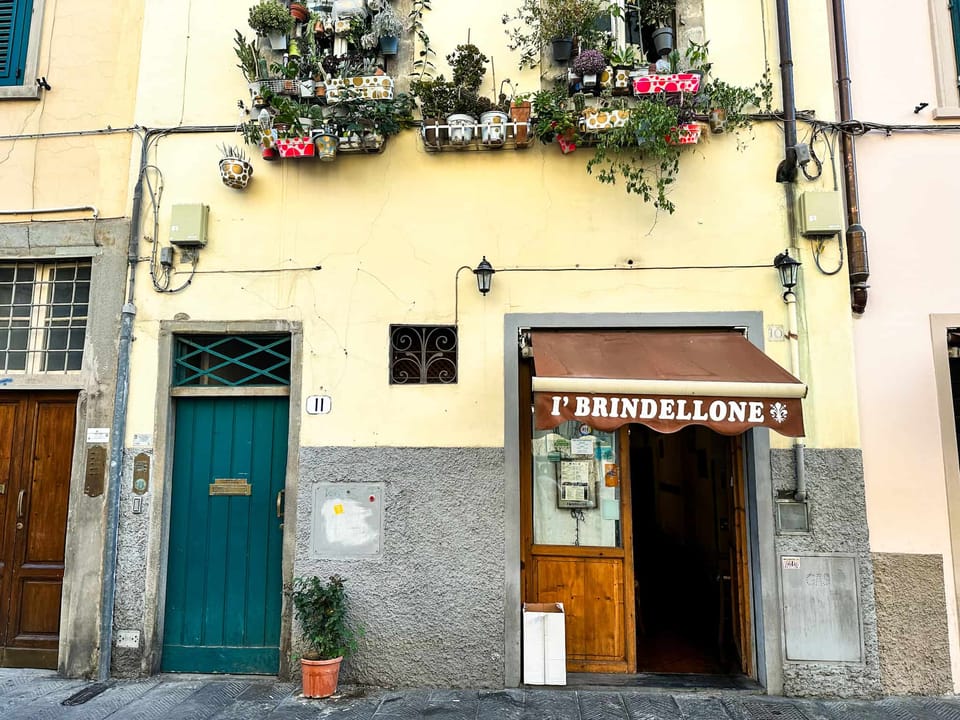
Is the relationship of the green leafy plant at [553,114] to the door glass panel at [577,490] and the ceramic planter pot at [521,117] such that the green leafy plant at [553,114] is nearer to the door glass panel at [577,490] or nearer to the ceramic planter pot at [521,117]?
the ceramic planter pot at [521,117]

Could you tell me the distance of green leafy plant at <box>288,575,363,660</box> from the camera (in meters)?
5.03

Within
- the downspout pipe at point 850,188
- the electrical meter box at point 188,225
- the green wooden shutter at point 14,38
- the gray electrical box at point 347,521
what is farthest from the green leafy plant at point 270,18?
the downspout pipe at point 850,188

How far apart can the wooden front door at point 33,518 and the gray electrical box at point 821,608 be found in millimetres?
6396

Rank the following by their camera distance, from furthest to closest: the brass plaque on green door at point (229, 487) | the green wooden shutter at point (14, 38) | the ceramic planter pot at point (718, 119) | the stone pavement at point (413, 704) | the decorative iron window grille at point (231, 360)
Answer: the green wooden shutter at point (14, 38), the decorative iron window grille at point (231, 360), the brass plaque on green door at point (229, 487), the ceramic planter pot at point (718, 119), the stone pavement at point (413, 704)

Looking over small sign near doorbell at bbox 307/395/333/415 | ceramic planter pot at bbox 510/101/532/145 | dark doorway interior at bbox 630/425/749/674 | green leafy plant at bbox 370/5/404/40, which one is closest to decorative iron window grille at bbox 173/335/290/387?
small sign near doorbell at bbox 307/395/333/415

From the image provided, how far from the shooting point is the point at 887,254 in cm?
559

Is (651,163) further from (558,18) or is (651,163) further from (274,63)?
(274,63)

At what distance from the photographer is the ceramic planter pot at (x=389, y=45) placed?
5953 millimetres

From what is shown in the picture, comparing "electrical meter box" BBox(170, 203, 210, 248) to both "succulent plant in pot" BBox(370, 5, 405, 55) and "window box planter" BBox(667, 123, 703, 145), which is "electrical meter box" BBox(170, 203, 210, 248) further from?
"window box planter" BBox(667, 123, 703, 145)

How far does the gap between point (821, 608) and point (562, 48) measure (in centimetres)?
538

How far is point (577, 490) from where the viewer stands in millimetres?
5730

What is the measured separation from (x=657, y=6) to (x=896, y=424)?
435 cm

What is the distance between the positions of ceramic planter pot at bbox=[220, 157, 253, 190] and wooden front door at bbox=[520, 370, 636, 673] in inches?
132

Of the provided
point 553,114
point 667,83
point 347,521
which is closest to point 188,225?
Answer: point 347,521
